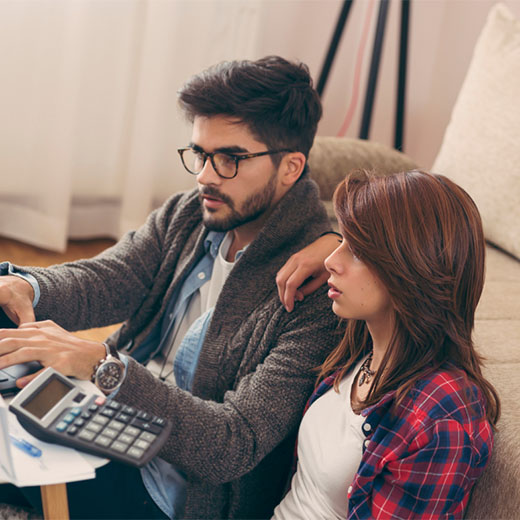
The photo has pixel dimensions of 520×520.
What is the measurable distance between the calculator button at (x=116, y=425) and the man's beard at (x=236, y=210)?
0.54m

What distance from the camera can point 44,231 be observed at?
2393mm

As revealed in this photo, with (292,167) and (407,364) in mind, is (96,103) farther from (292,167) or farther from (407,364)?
(407,364)

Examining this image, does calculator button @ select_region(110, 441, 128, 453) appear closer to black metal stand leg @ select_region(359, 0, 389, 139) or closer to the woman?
the woman

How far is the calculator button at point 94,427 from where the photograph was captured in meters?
0.76

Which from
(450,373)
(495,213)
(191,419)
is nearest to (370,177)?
(450,373)

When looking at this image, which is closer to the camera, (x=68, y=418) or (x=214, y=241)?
(x=68, y=418)

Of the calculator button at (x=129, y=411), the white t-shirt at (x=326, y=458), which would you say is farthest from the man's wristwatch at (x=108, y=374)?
the white t-shirt at (x=326, y=458)

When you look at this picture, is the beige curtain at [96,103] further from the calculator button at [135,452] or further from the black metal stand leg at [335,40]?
the calculator button at [135,452]

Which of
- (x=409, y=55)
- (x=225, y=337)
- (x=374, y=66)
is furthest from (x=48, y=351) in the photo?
(x=409, y=55)

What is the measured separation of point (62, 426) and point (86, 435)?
3 cm

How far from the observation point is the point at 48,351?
89 centimetres

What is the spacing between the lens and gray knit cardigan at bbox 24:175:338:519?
1.00m

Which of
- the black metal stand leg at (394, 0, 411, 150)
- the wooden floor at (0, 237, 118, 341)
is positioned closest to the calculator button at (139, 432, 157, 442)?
the wooden floor at (0, 237, 118, 341)

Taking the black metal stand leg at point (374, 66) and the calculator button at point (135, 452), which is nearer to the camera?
the calculator button at point (135, 452)
